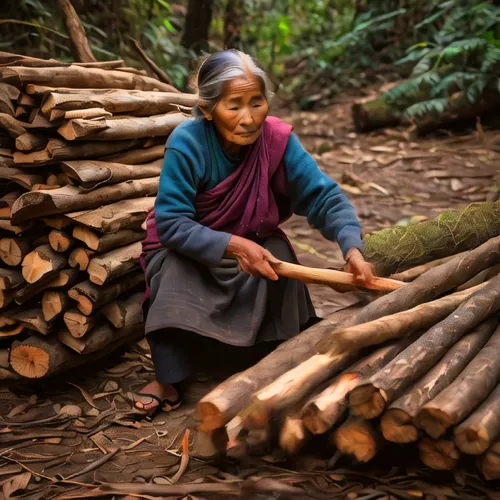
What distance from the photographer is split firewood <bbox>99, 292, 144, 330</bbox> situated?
335 cm

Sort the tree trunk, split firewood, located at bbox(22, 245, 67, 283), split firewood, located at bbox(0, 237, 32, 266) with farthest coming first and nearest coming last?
the tree trunk → split firewood, located at bbox(0, 237, 32, 266) → split firewood, located at bbox(22, 245, 67, 283)

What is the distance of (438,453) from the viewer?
226 cm

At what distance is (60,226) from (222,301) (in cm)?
86

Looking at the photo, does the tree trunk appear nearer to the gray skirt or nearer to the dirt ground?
the dirt ground

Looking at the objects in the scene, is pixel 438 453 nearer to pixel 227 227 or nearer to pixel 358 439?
pixel 358 439

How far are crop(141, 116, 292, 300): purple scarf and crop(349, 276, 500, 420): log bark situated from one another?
96 centimetres

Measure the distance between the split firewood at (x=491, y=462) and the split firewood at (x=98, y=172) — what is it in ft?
6.86

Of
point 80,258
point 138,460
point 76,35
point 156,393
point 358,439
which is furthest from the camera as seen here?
point 76,35

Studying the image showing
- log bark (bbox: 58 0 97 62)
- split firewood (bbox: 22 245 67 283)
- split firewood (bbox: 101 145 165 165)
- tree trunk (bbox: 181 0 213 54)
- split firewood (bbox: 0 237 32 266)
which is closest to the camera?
split firewood (bbox: 22 245 67 283)

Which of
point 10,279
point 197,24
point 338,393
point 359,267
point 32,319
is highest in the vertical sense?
point 197,24

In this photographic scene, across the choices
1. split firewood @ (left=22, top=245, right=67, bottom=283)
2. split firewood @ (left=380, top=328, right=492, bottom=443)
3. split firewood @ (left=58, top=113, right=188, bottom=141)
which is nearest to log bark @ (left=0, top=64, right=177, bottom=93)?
split firewood @ (left=58, top=113, right=188, bottom=141)

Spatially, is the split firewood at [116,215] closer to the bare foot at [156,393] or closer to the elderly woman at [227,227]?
the elderly woman at [227,227]

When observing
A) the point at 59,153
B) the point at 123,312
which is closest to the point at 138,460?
the point at 123,312

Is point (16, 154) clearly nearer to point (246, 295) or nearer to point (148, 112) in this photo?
point (148, 112)
